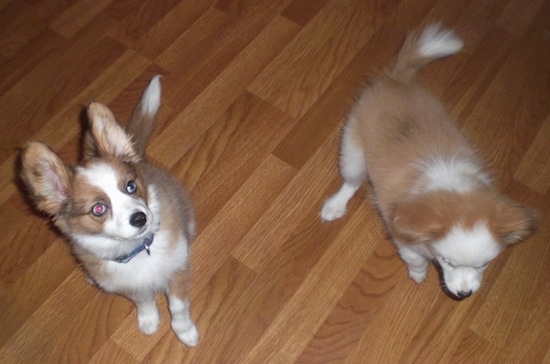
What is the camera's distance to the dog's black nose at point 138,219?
6.31ft

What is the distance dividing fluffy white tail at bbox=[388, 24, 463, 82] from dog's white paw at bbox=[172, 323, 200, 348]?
1.44 metres

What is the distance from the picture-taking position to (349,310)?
8.93 ft

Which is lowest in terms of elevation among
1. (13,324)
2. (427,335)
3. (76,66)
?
(13,324)

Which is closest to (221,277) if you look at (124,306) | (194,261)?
(194,261)

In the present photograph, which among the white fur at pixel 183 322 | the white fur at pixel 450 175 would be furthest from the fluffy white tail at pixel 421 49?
the white fur at pixel 183 322

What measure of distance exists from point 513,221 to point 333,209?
1.00 meters

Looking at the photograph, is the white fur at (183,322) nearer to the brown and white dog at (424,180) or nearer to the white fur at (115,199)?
the white fur at (115,199)

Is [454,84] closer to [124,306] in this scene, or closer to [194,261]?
[194,261]

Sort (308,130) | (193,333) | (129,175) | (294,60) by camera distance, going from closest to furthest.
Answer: (129,175) < (193,333) < (308,130) < (294,60)

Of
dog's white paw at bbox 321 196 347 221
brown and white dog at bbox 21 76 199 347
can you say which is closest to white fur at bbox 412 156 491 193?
dog's white paw at bbox 321 196 347 221

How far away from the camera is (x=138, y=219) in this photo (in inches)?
76.1

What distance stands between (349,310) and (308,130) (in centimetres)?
102

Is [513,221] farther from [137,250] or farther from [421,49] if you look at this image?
[137,250]

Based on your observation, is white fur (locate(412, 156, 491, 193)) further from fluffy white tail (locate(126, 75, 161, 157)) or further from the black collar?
fluffy white tail (locate(126, 75, 161, 157))
